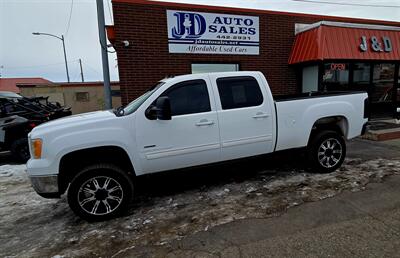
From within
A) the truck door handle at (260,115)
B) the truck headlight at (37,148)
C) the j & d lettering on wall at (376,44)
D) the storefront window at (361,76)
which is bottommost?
the truck headlight at (37,148)

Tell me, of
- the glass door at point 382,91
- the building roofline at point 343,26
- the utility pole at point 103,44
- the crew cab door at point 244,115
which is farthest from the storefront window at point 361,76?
the utility pole at point 103,44

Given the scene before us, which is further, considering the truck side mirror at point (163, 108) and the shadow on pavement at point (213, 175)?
the shadow on pavement at point (213, 175)

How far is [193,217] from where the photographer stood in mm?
3535

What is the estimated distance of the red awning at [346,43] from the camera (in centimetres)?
850

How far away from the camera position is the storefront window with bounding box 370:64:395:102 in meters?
10.1

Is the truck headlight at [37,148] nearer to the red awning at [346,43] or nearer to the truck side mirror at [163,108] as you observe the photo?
the truck side mirror at [163,108]

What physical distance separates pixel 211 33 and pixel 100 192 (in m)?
6.71

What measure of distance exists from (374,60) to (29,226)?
11.0m

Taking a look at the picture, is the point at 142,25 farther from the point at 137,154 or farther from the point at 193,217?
the point at 193,217

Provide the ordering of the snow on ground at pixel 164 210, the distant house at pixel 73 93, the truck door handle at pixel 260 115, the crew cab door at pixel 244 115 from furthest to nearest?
1. the distant house at pixel 73 93
2. the truck door handle at pixel 260 115
3. the crew cab door at pixel 244 115
4. the snow on ground at pixel 164 210

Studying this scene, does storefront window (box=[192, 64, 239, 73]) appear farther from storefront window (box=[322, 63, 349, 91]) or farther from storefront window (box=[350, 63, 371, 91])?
storefront window (box=[350, 63, 371, 91])

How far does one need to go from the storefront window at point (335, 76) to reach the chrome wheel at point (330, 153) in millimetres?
4974

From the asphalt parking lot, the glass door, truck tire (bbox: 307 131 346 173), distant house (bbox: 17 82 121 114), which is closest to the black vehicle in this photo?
the asphalt parking lot

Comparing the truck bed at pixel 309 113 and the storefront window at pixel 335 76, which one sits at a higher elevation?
the storefront window at pixel 335 76
